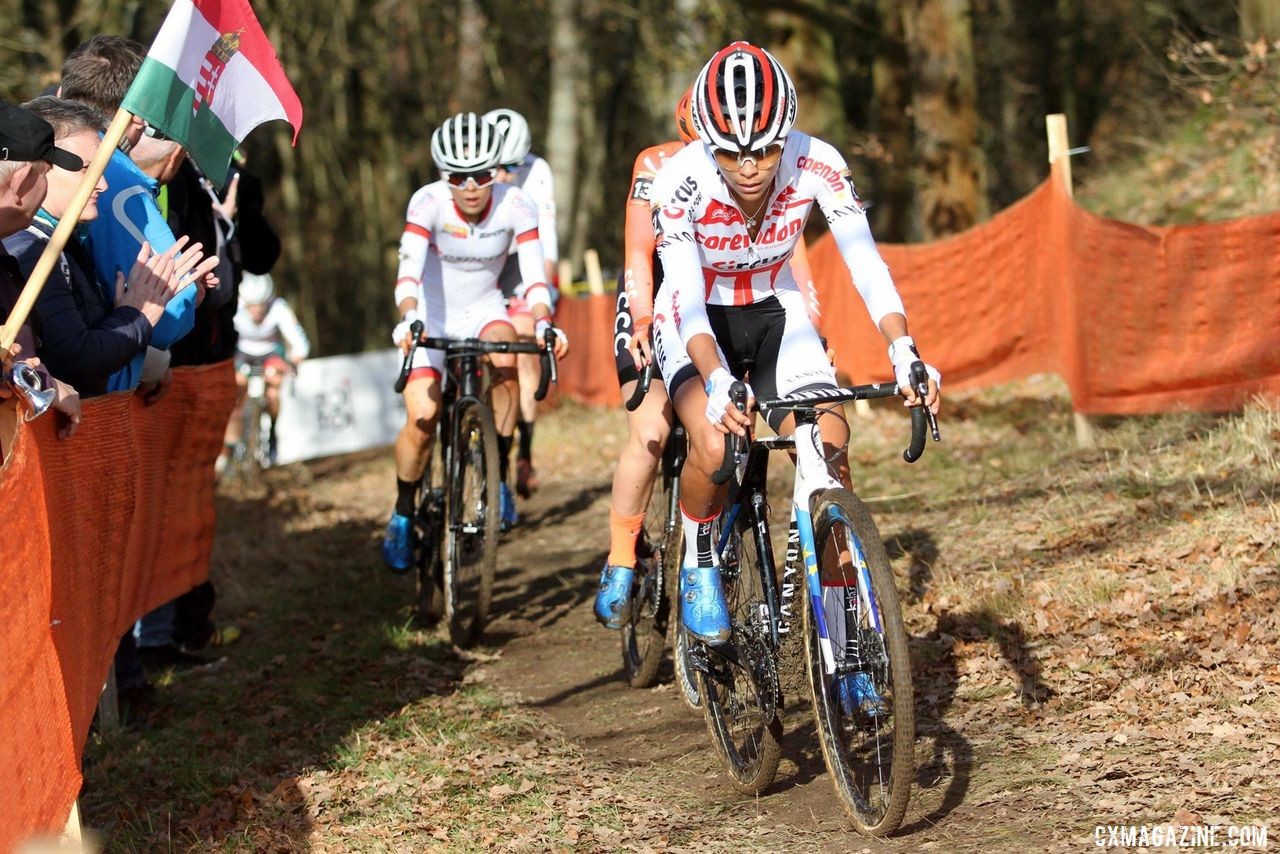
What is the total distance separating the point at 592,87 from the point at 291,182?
21.8ft

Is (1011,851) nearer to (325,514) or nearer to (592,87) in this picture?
(325,514)

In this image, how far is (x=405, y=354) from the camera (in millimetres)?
7336

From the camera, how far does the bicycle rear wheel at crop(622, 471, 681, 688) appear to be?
604 cm

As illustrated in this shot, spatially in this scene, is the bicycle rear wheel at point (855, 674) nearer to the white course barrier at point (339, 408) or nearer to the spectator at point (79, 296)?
the spectator at point (79, 296)

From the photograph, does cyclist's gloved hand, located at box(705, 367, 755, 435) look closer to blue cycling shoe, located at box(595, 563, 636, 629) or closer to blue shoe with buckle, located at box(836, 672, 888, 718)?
blue shoe with buckle, located at box(836, 672, 888, 718)

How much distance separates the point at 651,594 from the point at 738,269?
1566 mm

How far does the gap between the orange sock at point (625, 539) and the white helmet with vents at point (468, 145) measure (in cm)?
263

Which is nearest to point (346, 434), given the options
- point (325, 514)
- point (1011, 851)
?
point (325, 514)

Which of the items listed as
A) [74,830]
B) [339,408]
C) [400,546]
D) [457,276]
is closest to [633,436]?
[400,546]

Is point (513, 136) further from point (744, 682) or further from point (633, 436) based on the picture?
point (744, 682)

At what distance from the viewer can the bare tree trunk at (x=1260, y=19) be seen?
13289 mm

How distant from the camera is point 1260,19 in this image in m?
13.6

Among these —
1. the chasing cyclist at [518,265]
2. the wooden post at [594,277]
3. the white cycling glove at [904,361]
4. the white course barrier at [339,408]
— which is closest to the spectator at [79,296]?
the white cycling glove at [904,361]

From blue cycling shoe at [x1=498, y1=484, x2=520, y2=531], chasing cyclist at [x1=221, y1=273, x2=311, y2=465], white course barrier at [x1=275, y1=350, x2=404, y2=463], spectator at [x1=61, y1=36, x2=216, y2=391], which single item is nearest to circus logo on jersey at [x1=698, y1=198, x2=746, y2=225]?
spectator at [x1=61, y1=36, x2=216, y2=391]
